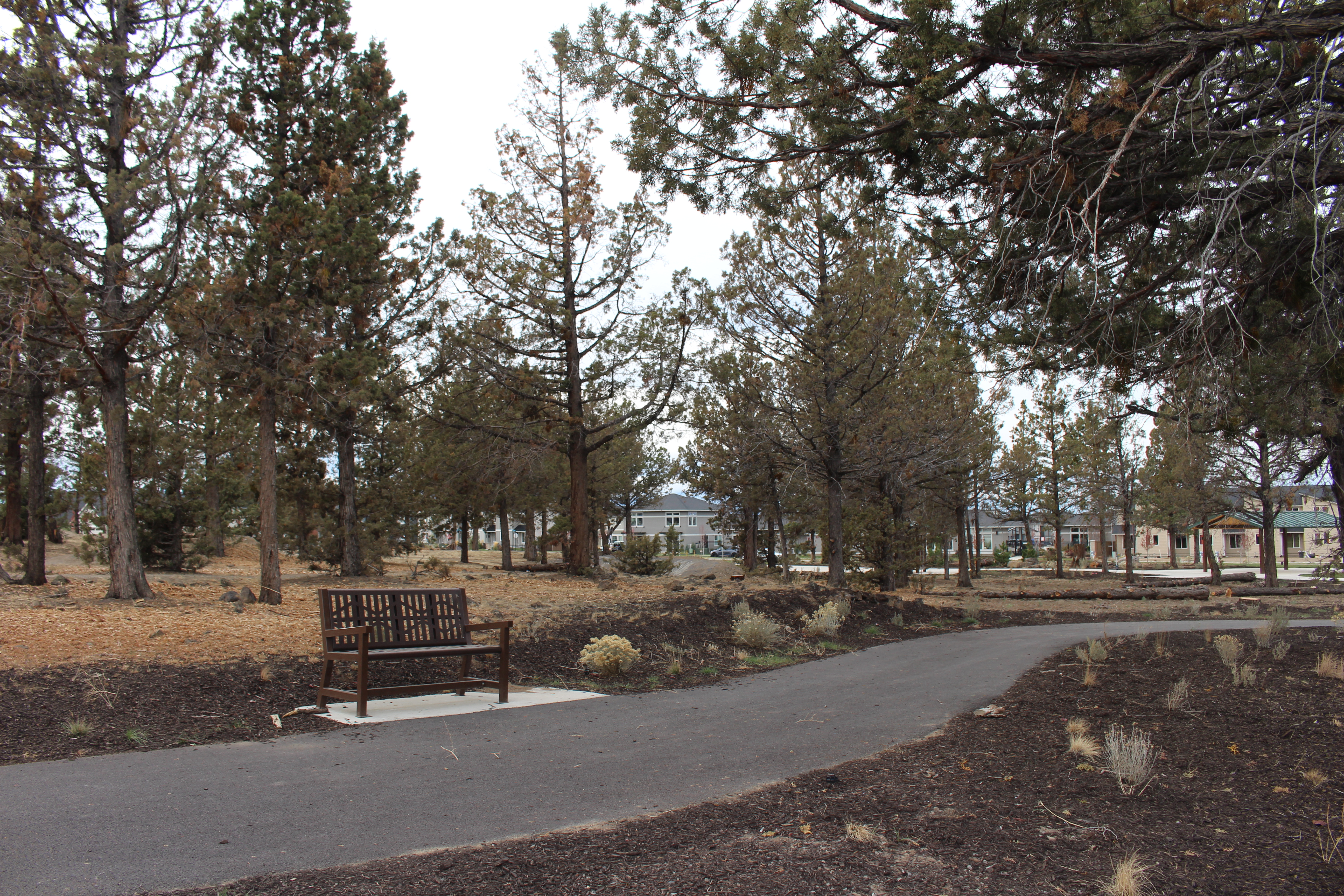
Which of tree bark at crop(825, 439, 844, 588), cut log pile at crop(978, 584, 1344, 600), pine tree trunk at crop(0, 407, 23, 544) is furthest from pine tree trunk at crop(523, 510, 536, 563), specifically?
tree bark at crop(825, 439, 844, 588)

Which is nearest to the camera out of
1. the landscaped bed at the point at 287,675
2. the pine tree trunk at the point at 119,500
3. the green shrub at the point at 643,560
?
the landscaped bed at the point at 287,675

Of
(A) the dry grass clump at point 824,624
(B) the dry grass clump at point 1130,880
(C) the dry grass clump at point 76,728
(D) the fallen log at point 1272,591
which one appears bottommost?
(D) the fallen log at point 1272,591

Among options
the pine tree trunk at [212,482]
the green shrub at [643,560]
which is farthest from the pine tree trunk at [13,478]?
the green shrub at [643,560]

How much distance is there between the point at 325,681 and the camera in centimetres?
670

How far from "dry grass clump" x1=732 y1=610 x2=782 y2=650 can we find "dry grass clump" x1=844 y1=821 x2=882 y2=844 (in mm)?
6890

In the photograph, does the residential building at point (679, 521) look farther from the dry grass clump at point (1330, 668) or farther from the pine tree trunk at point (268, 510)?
the dry grass clump at point (1330, 668)

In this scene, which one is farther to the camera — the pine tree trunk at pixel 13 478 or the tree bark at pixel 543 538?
the tree bark at pixel 543 538

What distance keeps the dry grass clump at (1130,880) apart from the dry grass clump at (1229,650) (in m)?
5.11

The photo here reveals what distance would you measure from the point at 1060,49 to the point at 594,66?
3.24m

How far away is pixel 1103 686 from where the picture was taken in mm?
7562

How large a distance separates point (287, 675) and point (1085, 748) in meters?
6.59

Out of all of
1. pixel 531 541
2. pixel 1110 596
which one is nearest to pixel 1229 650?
pixel 1110 596

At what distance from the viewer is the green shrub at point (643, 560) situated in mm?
27812

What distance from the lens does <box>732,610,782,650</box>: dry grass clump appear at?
10859 mm
